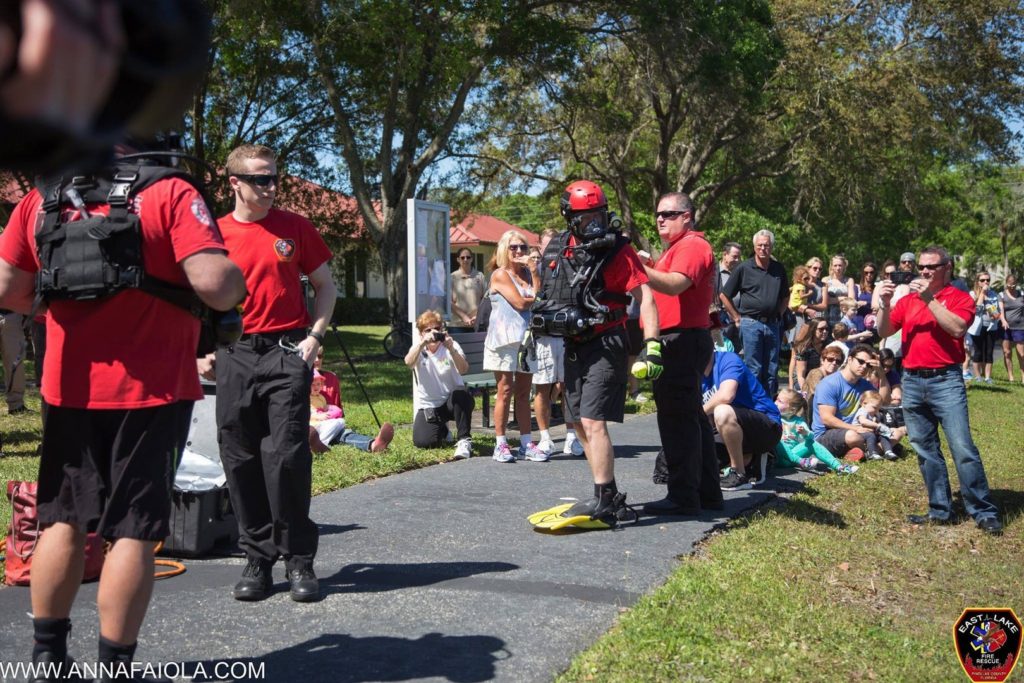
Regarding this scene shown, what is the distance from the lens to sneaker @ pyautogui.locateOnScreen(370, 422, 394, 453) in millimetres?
8914

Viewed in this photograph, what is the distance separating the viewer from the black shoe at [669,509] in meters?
6.94

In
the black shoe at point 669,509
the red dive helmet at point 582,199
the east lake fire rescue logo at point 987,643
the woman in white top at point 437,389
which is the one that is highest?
the red dive helmet at point 582,199

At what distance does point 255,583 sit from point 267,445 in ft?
2.09

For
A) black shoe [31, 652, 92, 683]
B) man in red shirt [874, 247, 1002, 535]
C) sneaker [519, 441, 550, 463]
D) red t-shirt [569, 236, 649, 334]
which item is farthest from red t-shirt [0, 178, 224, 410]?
sneaker [519, 441, 550, 463]

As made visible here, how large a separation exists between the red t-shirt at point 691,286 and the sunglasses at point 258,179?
9.15 feet

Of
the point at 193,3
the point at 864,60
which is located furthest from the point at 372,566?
the point at 864,60

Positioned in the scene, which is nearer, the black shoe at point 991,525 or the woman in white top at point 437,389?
the black shoe at point 991,525

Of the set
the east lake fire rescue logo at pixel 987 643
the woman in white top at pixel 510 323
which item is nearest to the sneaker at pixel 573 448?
the woman in white top at pixel 510 323

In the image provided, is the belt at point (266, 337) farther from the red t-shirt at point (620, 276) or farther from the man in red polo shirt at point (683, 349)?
the man in red polo shirt at point (683, 349)

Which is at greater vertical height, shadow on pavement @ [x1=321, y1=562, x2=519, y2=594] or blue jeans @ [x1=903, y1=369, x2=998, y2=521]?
blue jeans @ [x1=903, y1=369, x2=998, y2=521]

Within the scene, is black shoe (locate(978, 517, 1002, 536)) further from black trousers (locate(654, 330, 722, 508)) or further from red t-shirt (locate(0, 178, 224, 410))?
red t-shirt (locate(0, 178, 224, 410))

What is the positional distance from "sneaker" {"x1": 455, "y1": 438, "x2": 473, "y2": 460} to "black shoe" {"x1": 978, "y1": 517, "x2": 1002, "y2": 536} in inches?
169

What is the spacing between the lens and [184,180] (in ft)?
11.6

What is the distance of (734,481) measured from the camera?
26.8 feet
